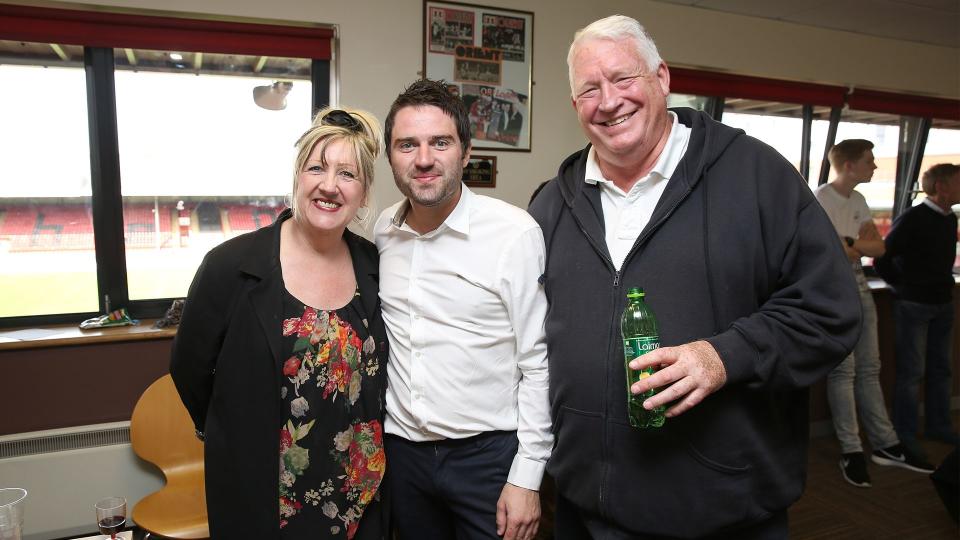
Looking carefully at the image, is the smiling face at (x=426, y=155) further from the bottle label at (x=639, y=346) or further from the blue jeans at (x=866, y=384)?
the blue jeans at (x=866, y=384)

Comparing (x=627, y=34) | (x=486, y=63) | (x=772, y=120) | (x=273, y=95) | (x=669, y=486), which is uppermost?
(x=486, y=63)

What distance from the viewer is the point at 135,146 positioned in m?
3.22

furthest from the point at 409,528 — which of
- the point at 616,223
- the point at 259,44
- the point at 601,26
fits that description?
the point at 259,44

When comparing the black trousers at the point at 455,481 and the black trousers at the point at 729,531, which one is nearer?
the black trousers at the point at 729,531

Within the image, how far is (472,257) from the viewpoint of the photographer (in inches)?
62.1

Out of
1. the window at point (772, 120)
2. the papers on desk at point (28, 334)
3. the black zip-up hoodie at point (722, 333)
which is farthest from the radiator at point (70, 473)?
the window at point (772, 120)

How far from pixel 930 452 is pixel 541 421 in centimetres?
408

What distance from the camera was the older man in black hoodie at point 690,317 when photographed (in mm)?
1237

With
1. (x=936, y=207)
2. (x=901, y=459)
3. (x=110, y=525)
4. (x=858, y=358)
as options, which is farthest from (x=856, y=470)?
(x=110, y=525)

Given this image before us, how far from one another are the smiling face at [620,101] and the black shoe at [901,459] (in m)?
3.64

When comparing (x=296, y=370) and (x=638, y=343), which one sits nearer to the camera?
(x=638, y=343)

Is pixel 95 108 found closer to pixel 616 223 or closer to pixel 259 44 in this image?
pixel 259 44

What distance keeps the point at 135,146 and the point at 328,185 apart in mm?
2233

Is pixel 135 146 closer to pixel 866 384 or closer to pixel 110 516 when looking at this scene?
pixel 110 516
